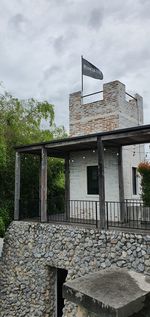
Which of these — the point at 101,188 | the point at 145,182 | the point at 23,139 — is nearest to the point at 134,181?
the point at 145,182

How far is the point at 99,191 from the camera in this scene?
7453 millimetres

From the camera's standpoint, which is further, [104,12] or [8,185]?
[8,185]

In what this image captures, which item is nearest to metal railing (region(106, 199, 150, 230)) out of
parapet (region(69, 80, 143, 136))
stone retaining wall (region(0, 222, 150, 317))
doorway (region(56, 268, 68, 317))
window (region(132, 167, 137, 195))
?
window (region(132, 167, 137, 195))

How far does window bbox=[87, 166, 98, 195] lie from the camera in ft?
33.5

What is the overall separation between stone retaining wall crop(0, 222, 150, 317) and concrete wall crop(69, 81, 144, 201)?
2757 millimetres

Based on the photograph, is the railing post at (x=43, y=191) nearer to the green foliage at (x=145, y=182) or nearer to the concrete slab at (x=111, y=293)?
the green foliage at (x=145, y=182)

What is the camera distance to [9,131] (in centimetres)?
1237

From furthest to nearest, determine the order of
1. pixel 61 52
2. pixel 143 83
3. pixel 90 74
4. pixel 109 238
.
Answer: pixel 143 83
pixel 61 52
pixel 90 74
pixel 109 238

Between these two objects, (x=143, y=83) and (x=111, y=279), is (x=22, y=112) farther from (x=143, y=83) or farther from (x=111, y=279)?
(x=111, y=279)

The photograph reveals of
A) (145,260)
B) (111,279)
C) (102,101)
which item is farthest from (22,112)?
(111,279)

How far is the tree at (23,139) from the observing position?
1166 centimetres

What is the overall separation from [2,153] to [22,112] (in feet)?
16.1

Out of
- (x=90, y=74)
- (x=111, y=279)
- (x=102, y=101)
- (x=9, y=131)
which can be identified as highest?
(x=90, y=74)

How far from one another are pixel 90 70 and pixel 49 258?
8666 mm
